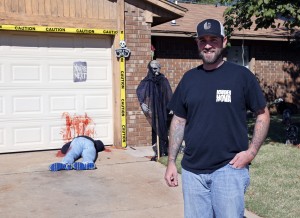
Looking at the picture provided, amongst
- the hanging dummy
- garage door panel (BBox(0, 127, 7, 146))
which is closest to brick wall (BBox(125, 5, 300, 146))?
the hanging dummy

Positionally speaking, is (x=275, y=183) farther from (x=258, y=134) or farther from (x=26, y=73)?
(x=26, y=73)

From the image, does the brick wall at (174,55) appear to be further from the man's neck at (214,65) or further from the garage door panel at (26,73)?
the man's neck at (214,65)

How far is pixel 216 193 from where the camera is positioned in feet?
10.5

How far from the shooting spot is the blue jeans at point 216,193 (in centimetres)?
316

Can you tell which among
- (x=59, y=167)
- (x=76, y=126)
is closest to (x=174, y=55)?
(x=76, y=126)

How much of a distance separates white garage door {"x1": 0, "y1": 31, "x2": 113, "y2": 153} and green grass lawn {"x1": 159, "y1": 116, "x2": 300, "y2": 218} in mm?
2292

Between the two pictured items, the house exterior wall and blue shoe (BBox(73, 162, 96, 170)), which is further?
the house exterior wall

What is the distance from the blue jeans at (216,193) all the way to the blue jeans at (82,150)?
15.6ft

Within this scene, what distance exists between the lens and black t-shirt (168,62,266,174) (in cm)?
320

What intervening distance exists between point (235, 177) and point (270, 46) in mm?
14331

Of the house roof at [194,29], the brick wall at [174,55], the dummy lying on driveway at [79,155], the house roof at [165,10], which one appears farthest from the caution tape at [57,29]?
the brick wall at [174,55]

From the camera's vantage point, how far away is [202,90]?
326 cm

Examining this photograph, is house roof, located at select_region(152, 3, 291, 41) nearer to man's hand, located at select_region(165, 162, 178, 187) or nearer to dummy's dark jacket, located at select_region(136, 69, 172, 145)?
dummy's dark jacket, located at select_region(136, 69, 172, 145)

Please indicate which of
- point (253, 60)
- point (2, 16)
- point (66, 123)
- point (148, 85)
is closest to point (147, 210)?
point (148, 85)
